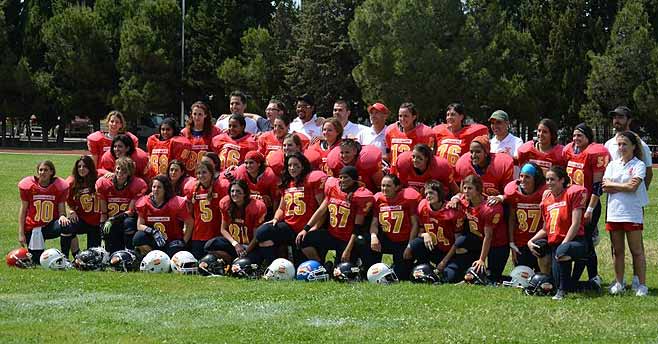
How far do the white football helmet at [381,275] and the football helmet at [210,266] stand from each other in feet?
5.69

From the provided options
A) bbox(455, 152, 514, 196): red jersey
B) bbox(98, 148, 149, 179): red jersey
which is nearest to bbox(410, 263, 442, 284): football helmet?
bbox(455, 152, 514, 196): red jersey

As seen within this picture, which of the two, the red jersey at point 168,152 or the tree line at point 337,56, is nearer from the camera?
the red jersey at point 168,152

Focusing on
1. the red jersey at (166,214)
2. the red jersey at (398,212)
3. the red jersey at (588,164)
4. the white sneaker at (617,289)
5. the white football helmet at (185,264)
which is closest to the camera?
the white sneaker at (617,289)

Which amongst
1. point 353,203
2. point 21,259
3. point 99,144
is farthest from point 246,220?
point 99,144

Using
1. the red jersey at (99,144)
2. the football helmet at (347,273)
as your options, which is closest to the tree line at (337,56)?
the red jersey at (99,144)

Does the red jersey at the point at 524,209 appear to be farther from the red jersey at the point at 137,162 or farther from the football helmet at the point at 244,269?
the red jersey at the point at 137,162

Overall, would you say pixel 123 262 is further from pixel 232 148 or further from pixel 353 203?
pixel 353 203

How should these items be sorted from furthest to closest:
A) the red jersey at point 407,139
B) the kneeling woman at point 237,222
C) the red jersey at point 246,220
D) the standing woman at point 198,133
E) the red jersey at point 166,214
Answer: the standing woman at point 198,133
the red jersey at point 166,214
the red jersey at point 407,139
the red jersey at point 246,220
the kneeling woman at point 237,222

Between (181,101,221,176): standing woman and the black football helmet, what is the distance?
133 inches

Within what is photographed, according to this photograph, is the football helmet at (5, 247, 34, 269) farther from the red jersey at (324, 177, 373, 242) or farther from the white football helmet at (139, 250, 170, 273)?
the red jersey at (324, 177, 373, 242)

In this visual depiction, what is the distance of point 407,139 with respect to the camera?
11.5 metres

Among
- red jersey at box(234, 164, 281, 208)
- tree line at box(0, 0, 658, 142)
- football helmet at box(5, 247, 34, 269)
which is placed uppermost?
tree line at box(0, 0, 658, 142)

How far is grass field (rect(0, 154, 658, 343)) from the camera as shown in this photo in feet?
25.4

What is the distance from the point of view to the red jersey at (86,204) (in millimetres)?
12109
